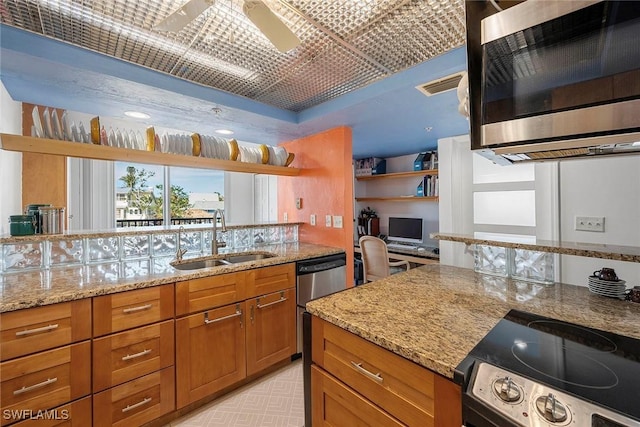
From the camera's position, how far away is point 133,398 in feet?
4.79

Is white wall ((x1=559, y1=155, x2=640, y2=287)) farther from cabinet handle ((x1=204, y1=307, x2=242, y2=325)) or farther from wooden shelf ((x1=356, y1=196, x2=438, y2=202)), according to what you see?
cabinet handle ((x1=204, y1=307, x2=242, y2=325))

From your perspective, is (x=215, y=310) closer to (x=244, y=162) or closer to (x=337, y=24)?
(x=244, y=162)

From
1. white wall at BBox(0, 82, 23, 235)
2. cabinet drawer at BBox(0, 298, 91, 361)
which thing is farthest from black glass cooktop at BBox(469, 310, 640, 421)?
white wall at BBox(0, 82, 23, 235)

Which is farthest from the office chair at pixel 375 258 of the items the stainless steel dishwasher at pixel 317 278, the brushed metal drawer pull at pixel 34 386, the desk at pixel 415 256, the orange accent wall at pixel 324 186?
the brushed metal drawer pull at pixel 34 386

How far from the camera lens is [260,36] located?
5.04 ft

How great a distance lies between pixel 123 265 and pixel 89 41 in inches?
53.8

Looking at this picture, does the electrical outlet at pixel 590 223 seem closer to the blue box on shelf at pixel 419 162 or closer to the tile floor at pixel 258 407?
the blue box on shelf at pixel 419 162

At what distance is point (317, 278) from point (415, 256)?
1807mm

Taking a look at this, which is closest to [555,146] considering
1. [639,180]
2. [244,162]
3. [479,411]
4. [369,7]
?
[479,411]

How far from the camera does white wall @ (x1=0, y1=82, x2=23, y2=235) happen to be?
5.73 feet

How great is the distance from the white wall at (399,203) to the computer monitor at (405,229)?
0.37 feet

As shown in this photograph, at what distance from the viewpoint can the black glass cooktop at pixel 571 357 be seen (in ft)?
1.93

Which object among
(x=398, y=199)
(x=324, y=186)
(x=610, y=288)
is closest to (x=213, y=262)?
(x=324, y=186)

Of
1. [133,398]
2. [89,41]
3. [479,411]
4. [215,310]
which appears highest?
[89,41]
